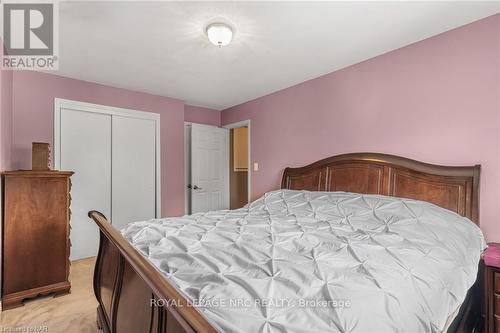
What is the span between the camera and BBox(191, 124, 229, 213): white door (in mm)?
4363

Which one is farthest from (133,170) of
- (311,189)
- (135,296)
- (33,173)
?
(135,296)

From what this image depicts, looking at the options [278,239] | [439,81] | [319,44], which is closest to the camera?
[278,239]

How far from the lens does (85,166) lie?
3369 mm

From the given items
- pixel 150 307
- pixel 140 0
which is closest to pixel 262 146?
pixel 140 0

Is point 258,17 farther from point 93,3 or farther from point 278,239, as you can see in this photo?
point 278,239

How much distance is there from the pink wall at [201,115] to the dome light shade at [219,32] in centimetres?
254

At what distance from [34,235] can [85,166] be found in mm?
1240

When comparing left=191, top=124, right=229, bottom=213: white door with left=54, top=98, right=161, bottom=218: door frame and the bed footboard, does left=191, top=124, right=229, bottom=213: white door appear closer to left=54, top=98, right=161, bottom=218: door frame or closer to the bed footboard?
left=54, top=98, right=161, bottom=218: door frame

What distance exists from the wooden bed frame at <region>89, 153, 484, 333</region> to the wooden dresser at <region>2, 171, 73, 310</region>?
0.85 meters

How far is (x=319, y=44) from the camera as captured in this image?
2344mm

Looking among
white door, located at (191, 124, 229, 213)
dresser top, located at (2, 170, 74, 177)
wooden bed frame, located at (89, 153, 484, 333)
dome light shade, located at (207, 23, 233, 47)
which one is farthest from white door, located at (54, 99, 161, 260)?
dome light shade, located at (207, 23, 233, 47)

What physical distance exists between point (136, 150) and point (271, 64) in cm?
230

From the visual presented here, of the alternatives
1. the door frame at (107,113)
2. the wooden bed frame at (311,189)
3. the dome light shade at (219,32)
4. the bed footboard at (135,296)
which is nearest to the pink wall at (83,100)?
the door frame at (107,113)
